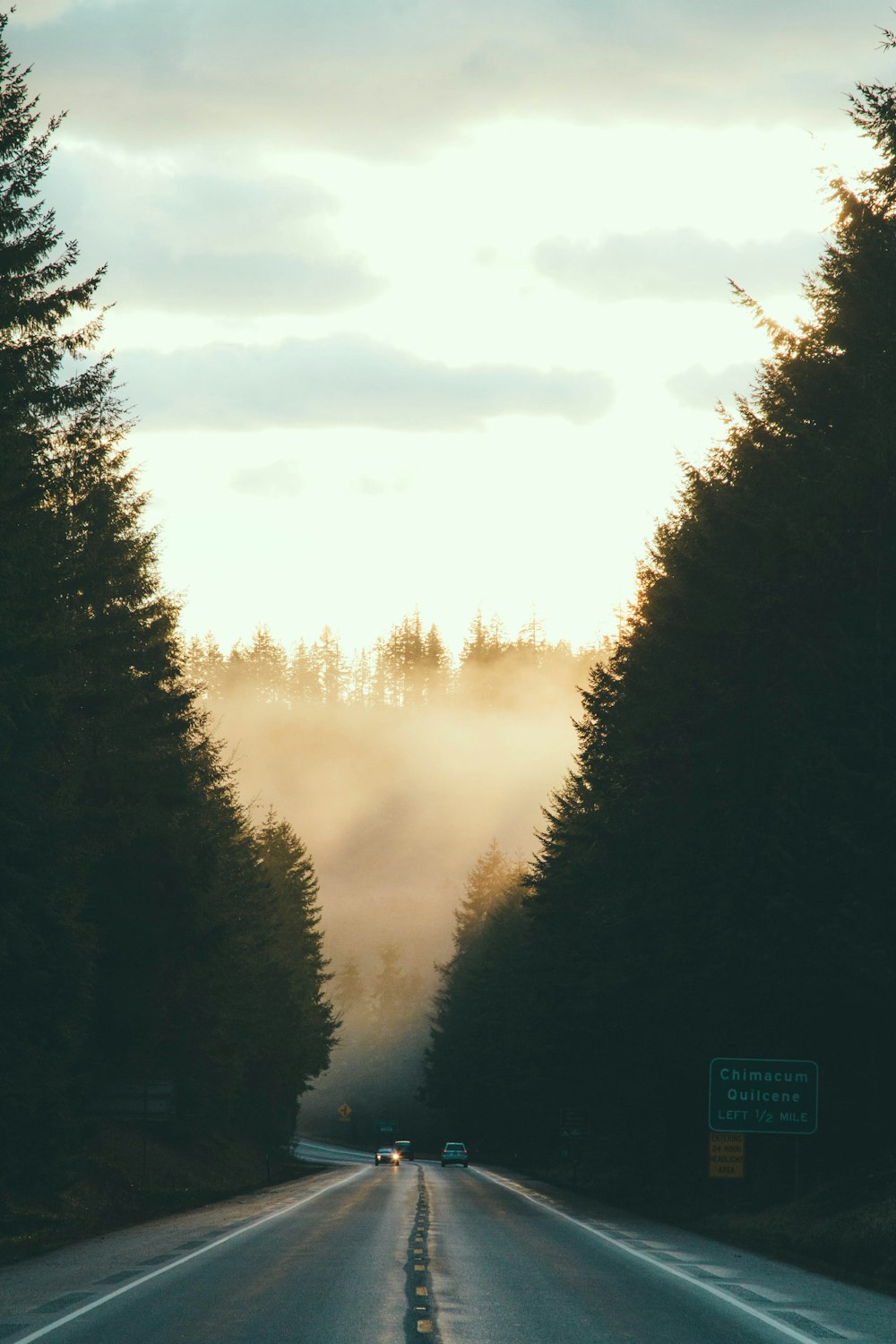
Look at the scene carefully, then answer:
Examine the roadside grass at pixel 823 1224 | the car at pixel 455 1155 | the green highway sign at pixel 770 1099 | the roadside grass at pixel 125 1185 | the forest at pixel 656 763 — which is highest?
the forest at pixel 656 763

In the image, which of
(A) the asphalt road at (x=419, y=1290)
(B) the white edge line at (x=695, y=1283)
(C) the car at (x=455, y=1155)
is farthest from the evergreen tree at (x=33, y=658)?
(C) the car at (x=455, y=1155)

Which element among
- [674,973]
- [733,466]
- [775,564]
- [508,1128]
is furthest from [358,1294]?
[508,1128]

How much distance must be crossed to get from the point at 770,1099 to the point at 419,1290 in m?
13.1

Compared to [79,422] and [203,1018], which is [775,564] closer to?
[79,422]

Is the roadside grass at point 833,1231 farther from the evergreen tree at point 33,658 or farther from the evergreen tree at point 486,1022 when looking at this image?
the evergreen tree at point 486,1022

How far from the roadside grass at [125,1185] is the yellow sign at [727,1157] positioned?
1207cm

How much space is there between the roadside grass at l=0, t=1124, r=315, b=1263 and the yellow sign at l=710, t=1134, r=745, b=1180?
39.6 feet

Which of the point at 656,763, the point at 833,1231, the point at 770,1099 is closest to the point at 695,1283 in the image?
the point at 833,1231

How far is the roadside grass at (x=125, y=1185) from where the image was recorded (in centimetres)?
2483

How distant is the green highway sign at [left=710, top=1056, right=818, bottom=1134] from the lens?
26.6 m

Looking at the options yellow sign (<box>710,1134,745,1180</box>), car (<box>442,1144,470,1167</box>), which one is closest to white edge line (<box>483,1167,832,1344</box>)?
yellow sign (<box>710,1134,745,1180</box>)

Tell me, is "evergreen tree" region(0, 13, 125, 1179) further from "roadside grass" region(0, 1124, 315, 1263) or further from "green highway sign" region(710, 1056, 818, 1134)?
"green highway sign" region(710, 1056, 818, 1134)

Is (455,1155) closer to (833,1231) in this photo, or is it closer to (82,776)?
(82,776)

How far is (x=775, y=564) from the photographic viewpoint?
26000 mm
